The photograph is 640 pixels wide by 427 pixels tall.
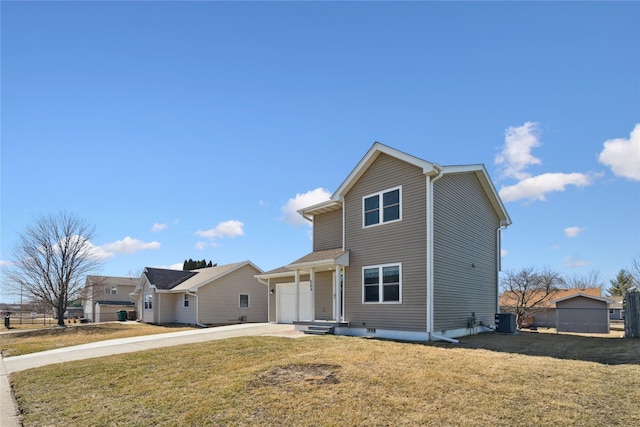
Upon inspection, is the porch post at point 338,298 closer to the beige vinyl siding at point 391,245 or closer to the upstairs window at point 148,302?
the beige vinyl siding at point 391,245

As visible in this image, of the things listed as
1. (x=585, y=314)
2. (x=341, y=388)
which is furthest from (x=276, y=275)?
(x=585, y=314)

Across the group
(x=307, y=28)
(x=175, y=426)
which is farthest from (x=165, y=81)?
(x=175, y=426)

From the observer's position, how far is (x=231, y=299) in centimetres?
3231

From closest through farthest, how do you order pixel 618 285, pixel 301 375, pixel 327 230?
1. pixel 301 375
2. pixel 327 230
3. pixel 618 285

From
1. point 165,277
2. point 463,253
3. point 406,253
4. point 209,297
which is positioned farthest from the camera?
point 165,277

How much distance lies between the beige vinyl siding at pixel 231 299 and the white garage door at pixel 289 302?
978cm

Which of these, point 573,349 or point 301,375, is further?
point 573,349

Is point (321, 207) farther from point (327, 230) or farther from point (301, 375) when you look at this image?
point (301, 375)

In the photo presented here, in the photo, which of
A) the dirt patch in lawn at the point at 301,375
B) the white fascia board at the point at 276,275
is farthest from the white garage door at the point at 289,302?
the dirt patch in lawn at the point at 301,375

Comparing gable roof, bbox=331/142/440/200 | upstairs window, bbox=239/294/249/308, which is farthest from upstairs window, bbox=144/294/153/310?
gable roof, bbox=331/142/440/200

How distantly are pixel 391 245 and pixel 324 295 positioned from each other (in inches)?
205

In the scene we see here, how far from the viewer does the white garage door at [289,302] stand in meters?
21.2

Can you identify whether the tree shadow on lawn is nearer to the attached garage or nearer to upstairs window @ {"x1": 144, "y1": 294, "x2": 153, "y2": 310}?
upstairs window @ {"x1": 144, "y1": 294, "x2": 153, "y2": 310}

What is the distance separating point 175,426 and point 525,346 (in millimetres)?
10758
